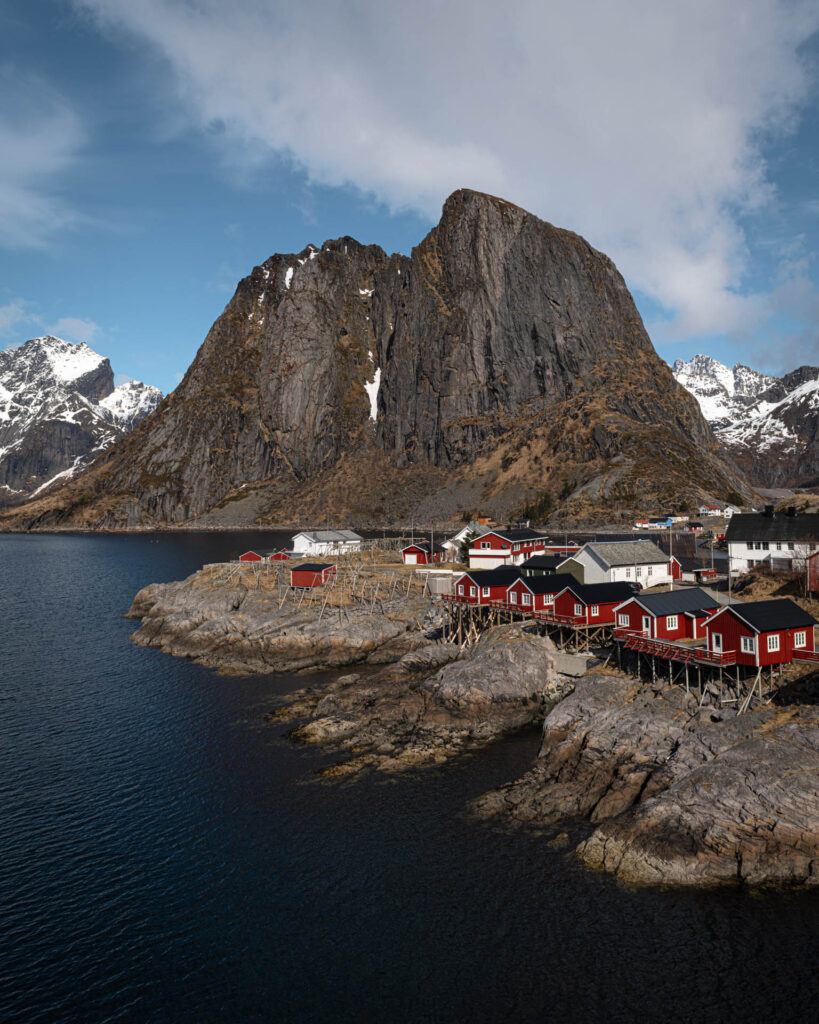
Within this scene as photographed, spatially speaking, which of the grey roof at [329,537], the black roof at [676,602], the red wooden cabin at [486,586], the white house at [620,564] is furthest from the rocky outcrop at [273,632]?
the grey roof at [329,537]

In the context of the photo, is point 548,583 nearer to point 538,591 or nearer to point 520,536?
point 538,591

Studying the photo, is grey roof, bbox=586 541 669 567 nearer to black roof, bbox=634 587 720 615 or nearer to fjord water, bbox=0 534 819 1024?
black roof, bbox=634 587 720 615

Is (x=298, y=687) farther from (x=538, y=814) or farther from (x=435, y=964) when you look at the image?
(x=435, y=964)

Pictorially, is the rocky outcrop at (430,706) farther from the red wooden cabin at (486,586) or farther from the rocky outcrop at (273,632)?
the red wooden cabin at (486,586)

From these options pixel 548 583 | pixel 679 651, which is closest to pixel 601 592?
pixel 548 583

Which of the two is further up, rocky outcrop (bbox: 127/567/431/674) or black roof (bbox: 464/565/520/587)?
black roof (bbox: 464/565/520/587)

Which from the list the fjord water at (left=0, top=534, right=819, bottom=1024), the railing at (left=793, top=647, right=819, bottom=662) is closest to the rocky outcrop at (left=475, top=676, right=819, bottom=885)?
the fjord water at (left=0, top=534, right=819, bottom=1024)

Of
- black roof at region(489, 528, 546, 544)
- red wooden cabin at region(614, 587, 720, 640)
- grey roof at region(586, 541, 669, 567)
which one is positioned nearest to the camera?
red wooden cabin at region(614, 587, 720, 640)

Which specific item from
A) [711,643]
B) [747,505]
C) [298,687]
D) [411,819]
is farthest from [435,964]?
[747,505]
